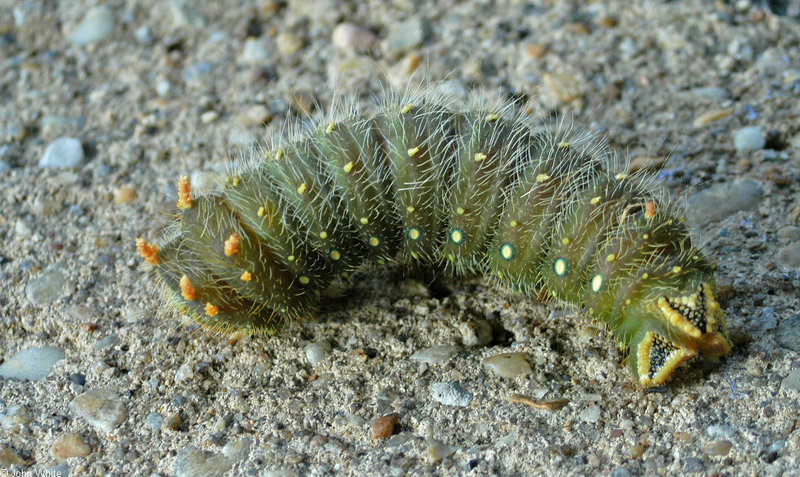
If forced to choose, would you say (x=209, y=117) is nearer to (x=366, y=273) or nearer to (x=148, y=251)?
(x=366, y=273)

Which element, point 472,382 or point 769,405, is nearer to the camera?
point 769,405

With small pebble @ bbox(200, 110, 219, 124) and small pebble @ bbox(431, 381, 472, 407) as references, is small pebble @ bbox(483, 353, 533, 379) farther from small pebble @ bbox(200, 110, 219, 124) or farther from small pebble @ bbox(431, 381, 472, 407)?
small pebble @ bbox(200, 110, 219, 124)

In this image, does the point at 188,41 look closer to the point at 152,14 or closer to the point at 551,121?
the point at 152,14

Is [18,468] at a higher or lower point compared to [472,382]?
higher

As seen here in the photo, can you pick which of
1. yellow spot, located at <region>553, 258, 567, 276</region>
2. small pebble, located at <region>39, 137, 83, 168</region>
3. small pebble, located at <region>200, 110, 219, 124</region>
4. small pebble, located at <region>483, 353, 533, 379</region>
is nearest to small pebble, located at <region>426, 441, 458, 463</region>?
small pebble, located at <region>483, 353, 533, 379</region>

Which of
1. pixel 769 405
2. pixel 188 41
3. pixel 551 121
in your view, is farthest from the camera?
pixel 188 41

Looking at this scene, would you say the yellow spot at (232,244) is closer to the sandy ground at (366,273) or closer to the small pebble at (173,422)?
the sandy ground at (366,273)

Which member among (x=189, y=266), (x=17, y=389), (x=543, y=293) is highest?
(x=189, y=266)

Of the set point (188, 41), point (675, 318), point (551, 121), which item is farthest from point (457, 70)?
point (675, 318)

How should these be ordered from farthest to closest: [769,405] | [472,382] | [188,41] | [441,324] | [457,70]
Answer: [188,41], [457,70], [441,324], [472,382], [769,405]
